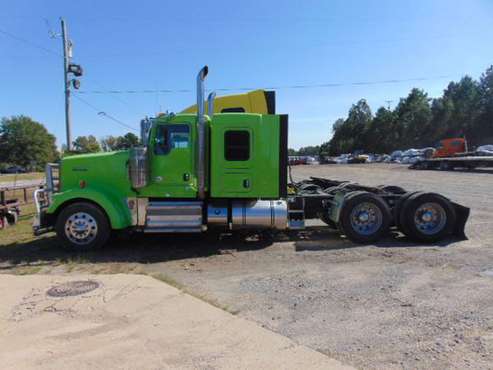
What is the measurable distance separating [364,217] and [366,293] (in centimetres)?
330

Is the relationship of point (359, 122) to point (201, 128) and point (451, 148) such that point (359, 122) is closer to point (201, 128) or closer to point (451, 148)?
point (451, 148)

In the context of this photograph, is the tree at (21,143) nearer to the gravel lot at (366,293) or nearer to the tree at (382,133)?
the tree at (382,133)

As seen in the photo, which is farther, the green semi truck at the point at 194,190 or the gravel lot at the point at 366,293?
the green semi truck at the point at 194,190

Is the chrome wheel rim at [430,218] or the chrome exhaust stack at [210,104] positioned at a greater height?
the chrome exhaust stack at [210,104]

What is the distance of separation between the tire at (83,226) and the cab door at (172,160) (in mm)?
1019

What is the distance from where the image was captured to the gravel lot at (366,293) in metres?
3.68

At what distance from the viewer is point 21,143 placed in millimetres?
108375

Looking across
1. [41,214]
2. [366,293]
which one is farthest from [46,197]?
[366,293]

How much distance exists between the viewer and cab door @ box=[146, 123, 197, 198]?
25.8 ft

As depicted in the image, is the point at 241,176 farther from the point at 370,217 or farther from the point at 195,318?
the point at 195,318

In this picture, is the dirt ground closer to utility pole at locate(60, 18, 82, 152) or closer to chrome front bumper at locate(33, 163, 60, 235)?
chrome front bumper at locate(33, 163, 60, 235)

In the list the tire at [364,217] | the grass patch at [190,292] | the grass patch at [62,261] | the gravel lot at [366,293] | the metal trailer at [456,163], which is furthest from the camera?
the metal trailer at [456,163]

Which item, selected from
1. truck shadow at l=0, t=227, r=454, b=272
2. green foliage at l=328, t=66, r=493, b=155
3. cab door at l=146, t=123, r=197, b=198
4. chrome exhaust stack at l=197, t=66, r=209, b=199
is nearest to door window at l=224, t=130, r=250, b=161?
chrome exhaust stack at l=197, t=66, r=209, b=199

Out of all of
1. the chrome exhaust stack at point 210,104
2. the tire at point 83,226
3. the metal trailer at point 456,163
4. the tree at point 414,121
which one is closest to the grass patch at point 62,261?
the tire at point 83,226
